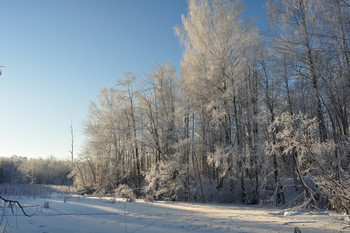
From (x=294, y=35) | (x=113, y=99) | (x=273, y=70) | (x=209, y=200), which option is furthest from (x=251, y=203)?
(x=113, y=99)

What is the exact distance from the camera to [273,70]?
1266 cm

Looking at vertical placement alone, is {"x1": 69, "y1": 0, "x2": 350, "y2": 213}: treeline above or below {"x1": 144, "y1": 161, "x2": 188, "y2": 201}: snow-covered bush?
above

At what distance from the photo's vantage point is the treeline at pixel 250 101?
8.46 metres

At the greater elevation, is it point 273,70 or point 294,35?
point 294,35

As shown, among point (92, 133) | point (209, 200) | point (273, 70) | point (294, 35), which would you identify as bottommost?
point (209, 200)

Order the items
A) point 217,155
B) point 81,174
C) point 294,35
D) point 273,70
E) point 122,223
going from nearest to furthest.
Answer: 1. point 122,223
2. point 294,35
3. point 217,155
4. point 273,70
5. point 81,174

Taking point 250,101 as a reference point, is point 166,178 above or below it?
below

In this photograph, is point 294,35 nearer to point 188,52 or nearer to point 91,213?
point 188,52

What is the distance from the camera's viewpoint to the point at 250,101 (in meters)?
15.2

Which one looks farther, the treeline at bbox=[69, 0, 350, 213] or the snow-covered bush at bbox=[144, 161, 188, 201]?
the snow-covered bush at bbox=[144, 161, 188, 201]

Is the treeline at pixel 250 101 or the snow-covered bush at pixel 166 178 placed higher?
the treeline at pixel 250 101

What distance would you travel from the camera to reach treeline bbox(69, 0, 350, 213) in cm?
846

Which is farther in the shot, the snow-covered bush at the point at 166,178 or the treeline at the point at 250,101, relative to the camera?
the snow-covered bush at the point at 166,178

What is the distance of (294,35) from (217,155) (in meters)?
6.68
